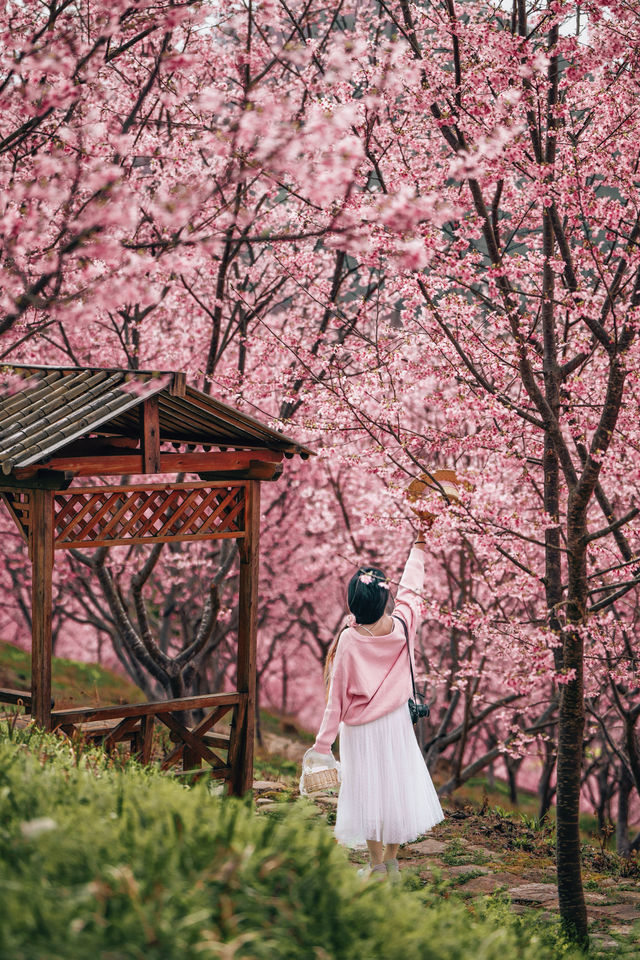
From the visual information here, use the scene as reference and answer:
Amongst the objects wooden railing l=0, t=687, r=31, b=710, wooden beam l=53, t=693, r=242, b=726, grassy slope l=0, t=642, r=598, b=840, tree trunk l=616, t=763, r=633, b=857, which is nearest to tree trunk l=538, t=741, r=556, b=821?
tree trunk l=616, t=763, r=633, b=857

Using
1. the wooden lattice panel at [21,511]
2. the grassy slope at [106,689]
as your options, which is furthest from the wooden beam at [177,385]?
the grassy slope at [106,689]

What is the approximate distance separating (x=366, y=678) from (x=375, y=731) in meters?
0.34

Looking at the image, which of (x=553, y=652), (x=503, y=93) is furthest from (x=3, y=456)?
(x=553, y=652)

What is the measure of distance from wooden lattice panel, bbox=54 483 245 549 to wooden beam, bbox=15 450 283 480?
16 centimetres

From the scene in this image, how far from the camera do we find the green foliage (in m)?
2.49

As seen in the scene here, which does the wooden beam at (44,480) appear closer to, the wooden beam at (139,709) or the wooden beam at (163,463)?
the wooden beam at (163,463)

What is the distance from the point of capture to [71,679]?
17406 mm

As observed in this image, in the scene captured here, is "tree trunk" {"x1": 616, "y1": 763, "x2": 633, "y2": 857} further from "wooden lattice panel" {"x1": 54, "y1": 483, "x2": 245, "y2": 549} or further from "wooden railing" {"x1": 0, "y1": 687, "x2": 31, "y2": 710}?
"wooden railing" {"x1": 0, "y1": 687, "x2": 31, "y2": 710}

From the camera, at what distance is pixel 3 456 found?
5.39m

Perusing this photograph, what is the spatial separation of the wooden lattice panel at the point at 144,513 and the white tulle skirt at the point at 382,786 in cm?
210

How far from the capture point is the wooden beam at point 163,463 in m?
5.60

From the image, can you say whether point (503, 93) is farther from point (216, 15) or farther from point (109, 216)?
point (216, 15)

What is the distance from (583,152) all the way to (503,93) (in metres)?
0.98

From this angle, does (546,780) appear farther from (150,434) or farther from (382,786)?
(150,434)
